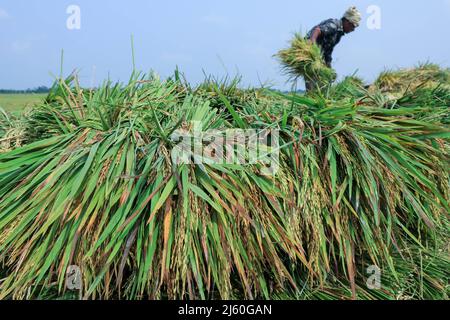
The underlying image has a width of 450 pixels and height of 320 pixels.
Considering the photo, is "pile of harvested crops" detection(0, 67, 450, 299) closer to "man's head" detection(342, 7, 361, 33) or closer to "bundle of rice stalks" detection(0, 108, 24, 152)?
"bundle of rice stalks" detection(0, 108, 24, 152)

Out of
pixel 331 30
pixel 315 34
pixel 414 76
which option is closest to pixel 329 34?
pixel 331 30

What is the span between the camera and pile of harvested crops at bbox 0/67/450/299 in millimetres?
1459

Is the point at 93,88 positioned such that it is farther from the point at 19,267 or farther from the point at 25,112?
the point at 19,267

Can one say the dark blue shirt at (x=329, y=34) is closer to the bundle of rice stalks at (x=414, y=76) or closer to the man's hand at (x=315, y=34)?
the man's hand at (x=315, y=34)

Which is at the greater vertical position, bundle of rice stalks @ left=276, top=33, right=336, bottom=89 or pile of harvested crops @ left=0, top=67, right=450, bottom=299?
bundle of rice stalks @ left=276, top=33, right=336, bottom=89

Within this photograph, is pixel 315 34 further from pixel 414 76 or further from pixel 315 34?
pixel 414 76

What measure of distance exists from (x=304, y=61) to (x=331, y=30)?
730 millimetres

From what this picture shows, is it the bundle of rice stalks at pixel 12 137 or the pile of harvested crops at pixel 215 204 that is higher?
the bundle of rice stalks at pixel 12 137

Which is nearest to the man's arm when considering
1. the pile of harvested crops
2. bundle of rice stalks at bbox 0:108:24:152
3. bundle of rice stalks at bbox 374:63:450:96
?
bundle of rice stalks at bbox 374:63:450:96

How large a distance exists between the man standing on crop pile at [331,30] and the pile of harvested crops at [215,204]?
2334 mm

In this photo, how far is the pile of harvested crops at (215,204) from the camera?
57.4 inches

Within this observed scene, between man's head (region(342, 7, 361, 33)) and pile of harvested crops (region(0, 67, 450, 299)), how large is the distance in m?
2.61

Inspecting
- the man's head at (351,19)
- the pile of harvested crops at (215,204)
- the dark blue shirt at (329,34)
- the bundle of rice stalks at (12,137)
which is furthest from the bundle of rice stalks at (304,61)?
the bundle of rice stalks at (12,137)

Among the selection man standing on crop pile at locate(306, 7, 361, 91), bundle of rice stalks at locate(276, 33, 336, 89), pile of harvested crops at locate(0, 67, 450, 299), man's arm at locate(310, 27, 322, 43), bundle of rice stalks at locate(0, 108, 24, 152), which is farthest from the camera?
man standing on crop pile at locate(306, 7, 361, 91)
